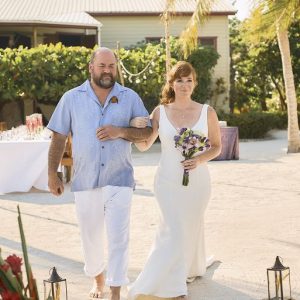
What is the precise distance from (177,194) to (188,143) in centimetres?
45

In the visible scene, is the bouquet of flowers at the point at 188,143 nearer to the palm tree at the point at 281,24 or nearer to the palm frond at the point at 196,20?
the palm tree at the point at 281,24

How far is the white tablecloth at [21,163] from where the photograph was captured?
1461cm

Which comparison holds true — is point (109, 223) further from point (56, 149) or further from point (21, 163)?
point (21, 163)

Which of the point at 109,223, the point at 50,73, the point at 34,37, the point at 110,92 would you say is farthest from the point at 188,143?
the point at 34,37

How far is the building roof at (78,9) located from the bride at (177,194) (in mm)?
23531

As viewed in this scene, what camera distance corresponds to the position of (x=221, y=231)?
10352 millimetres

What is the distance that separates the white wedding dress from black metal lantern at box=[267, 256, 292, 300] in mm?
709

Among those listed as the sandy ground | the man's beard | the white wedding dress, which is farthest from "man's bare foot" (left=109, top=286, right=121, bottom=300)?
the man's beard

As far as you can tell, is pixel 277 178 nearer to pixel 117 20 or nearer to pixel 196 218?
pixel 196 218

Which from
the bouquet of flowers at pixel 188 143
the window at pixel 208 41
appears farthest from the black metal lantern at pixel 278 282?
the window at pixel 208 41

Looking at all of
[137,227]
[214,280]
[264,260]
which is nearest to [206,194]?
[214,280]

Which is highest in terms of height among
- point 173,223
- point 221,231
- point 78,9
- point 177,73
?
point 78,9

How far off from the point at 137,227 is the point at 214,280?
11.7 ft

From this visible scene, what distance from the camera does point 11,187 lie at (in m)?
14.8
